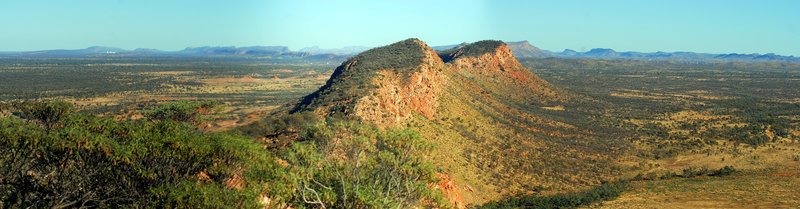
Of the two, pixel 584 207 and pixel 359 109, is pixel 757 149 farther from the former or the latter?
pixel 359 109

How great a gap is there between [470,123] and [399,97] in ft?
28.0

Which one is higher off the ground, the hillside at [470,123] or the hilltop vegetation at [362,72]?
the hilltop vegetation at [362,72]

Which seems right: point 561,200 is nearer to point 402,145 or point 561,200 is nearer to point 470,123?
point 402,145

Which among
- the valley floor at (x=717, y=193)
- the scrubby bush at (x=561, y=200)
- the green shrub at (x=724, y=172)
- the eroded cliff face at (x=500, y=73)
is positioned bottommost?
the green shrub at (x=724, y=172)

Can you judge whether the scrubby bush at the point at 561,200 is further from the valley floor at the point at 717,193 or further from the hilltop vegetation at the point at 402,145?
the valley floor at the point at 717,193

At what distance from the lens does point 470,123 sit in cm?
5319

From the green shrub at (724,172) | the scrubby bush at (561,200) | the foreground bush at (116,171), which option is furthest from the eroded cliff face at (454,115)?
the foreground bush at (116,171)

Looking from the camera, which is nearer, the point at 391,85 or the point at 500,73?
the point at 391,85

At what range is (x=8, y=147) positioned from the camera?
17234 mm

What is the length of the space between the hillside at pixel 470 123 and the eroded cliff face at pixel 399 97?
87 millimetres

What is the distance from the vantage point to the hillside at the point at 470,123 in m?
39.9

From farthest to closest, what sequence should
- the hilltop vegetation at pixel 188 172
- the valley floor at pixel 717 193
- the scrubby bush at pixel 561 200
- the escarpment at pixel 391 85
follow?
the escarpment at pixel 391 85
the scrubby bush at pixel 561 200
the valley floor at pixel 717 193
the hilltop vegetation at pixel 188 172

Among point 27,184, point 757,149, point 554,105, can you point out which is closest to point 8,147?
point 27,184

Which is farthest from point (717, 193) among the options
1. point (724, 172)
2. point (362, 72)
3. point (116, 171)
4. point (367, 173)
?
point (362, 72)
